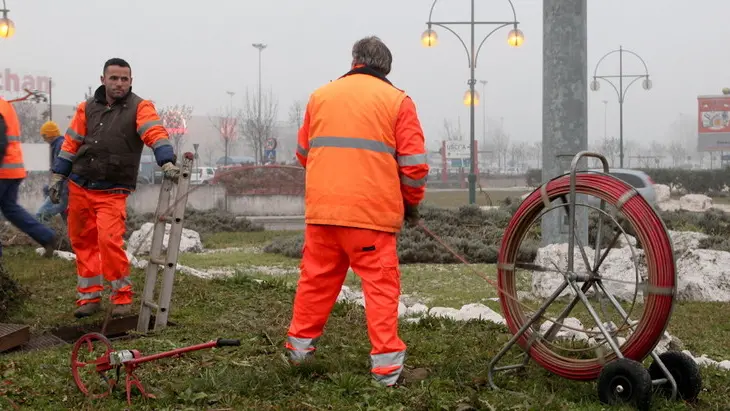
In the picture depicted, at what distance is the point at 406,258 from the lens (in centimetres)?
1294

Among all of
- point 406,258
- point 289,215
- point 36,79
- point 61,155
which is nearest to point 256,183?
point 289,215

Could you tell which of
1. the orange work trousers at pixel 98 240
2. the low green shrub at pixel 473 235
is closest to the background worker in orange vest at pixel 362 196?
the orange work trousers at pixel 98 240

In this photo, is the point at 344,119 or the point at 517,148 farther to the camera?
the point at 517,148

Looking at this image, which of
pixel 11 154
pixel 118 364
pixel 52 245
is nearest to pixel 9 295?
pixel 52 245

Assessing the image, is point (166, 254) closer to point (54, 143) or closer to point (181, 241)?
point (54, 143)

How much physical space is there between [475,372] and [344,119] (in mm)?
1563

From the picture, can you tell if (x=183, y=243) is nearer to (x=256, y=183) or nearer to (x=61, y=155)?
(x=61, y=155)

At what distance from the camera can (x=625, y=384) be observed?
420 centimetres

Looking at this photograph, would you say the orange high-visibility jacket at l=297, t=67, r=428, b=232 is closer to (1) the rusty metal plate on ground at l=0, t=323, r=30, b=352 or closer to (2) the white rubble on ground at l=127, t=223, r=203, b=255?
(1) the rusty metal plate on ground at l=0, t=323, r=30, b=352

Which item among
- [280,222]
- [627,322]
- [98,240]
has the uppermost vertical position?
[98,240]

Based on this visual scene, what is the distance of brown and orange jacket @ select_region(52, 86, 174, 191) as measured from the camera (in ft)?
22.0

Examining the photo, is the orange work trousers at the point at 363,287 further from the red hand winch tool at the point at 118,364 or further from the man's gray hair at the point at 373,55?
the man's gray hair at the point at 373,55

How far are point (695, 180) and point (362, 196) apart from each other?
38.8 metres

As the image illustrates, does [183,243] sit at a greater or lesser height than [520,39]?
lesser
